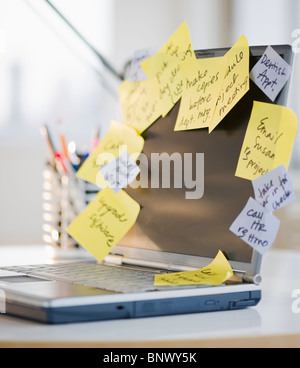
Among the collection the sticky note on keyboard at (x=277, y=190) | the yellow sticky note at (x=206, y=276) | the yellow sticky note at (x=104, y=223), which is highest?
the sticky note on keyboard at (x=277, y=190)

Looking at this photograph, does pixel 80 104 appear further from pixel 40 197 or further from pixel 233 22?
pixel 233 22

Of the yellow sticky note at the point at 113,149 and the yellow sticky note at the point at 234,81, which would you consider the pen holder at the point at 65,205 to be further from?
the yellow sticky note at the point at 234,81

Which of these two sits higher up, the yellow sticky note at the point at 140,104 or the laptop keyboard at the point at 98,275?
the yellow sticky note at the point at 140,104

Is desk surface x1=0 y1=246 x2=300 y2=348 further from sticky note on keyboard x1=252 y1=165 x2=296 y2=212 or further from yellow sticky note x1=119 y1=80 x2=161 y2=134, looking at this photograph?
yellow sticky note x1=119 y1=80 x2=161 y2=134

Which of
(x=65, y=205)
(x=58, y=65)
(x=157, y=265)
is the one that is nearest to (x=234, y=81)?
(x=157, y=265)

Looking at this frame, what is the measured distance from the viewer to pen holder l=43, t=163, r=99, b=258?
1230mm

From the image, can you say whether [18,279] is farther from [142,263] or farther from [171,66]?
[171,66]

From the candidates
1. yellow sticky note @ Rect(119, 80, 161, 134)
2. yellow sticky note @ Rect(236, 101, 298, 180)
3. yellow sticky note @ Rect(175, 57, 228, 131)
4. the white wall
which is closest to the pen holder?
yellow sticky note @ Rect(119, 80, 161, 134)

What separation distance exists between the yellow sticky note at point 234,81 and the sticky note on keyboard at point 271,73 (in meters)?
0.01

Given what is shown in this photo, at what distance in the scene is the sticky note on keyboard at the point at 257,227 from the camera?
0.68m

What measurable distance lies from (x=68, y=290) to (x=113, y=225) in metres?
0.21

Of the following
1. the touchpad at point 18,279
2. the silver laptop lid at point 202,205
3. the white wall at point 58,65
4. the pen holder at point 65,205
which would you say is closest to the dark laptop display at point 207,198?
the silver laptop lid at point 202,205

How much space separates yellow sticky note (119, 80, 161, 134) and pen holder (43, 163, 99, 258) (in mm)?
320
